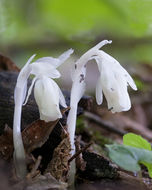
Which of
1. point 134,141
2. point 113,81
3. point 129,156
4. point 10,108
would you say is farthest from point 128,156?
point 10,108

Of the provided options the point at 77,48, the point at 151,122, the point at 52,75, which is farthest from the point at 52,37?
the point at 52,75

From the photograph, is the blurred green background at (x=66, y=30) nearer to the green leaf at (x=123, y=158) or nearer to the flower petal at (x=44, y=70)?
the flower petal at (x=44, y=70)

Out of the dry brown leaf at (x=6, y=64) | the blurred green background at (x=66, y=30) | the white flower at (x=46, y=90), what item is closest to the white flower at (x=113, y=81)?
the white flower at (x=46, y=90)

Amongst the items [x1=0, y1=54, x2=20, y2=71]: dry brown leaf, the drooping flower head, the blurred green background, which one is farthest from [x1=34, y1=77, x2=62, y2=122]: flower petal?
the blurred green background

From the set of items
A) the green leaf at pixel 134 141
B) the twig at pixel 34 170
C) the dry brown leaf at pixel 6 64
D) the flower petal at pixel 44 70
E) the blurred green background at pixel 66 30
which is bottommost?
the twig at pixel 34 170

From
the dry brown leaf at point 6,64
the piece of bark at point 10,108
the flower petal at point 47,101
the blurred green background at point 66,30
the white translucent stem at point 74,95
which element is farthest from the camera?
the blurred green background at point 66,30

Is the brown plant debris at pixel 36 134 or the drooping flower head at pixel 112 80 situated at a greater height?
the drooping flower head at pixel 112 80
